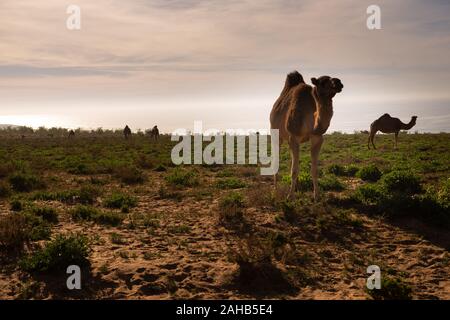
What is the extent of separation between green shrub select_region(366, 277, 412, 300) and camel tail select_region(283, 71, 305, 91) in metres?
7.69

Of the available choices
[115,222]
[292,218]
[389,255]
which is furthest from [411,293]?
[115,222]

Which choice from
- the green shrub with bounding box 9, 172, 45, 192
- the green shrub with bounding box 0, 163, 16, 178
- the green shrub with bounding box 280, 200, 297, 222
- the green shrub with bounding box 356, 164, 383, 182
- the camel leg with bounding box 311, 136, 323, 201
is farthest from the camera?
the green shrub with bounding box 0, 163, 16, 178

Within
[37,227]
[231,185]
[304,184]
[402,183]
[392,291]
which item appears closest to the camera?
[392,291]

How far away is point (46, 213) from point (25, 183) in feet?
15.7

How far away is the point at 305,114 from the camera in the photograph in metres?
9.23

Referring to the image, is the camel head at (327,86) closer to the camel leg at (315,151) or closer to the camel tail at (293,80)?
the camel leg at (315,151)

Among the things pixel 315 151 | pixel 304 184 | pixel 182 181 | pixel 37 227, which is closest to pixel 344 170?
pixel 304 184

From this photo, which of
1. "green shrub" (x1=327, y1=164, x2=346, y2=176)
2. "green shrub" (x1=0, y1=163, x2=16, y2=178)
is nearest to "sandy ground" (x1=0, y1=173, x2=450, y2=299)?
"green shrub" (x1=327, y1=164, x2=346, y2=176)

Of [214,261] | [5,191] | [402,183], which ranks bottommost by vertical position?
[214,261]

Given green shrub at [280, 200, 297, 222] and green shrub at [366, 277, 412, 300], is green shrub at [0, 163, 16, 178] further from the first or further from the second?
green shrub at [366, 277, 412, 300]

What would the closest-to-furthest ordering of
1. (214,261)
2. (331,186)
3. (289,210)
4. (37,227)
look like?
(214,261) < (37,227) < (289,210) < (331,186)

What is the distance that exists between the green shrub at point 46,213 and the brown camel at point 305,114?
570 centimetres

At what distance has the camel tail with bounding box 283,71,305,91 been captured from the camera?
11.8 m

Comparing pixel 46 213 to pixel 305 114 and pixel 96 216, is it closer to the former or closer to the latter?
pixel 96 216
